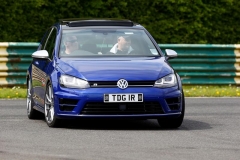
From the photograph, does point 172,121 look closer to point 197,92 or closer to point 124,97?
point 124,97

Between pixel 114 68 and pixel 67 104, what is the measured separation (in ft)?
2.57

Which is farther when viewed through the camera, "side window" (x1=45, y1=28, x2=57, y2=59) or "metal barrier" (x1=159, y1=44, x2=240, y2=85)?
"metal barrier" (x1=159, y1=44, x2=240, y2=85)

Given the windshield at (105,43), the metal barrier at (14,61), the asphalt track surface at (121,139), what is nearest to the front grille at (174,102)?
the asphalt track surface at (121,139)

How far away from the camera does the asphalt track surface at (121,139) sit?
31.5 ft

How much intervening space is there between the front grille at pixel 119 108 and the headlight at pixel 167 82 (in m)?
0.25

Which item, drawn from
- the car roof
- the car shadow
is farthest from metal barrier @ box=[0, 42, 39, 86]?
the car shadow

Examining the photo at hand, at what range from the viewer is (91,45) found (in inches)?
521

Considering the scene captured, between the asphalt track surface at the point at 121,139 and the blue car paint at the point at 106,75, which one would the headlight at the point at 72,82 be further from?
the asphalt track surface at the point at 121,139

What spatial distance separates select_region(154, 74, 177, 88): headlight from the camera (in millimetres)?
12141

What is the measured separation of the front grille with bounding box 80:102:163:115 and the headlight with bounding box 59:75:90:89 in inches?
10.2

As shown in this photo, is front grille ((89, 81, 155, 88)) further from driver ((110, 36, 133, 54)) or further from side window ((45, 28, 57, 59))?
side window ((45, 28, 57, 59))

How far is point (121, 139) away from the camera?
11070 mm

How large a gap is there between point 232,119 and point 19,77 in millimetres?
7987

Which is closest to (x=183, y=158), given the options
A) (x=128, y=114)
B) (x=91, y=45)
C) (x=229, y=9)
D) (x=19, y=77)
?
(x=128, y=114)
